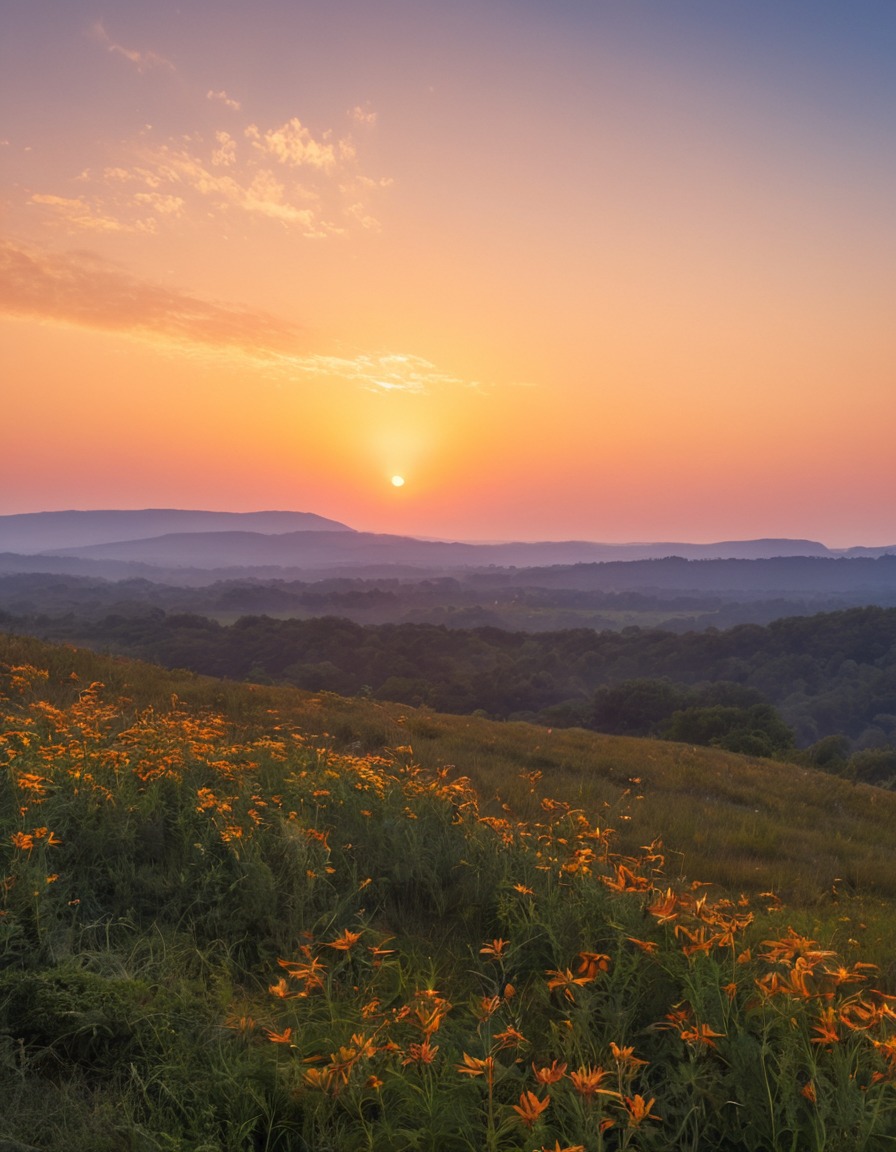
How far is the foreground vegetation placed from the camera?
209 cm

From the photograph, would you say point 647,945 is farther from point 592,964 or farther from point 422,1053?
point 422,1053

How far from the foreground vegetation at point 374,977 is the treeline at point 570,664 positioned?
38472mm

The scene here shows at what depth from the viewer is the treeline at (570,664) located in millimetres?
52812

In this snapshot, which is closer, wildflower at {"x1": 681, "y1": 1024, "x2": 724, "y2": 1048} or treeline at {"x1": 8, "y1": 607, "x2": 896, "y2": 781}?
wildflower at {"x1": 681, "y1": 1024, "x2": 724, "y2": 1048}

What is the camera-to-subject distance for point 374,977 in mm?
3055

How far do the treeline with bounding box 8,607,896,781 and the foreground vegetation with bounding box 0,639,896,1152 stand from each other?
38472mm

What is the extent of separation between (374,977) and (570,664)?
3480 inches

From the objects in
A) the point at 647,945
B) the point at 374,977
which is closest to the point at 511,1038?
the point at 647,945

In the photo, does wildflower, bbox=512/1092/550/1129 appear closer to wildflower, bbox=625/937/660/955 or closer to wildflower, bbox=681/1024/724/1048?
wildflower, bbox=681/1024/724/1048

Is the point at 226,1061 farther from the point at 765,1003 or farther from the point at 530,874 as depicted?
the point at 530,874

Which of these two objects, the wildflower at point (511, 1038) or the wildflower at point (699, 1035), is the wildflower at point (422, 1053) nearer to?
the wildflower at point (511, 1038)

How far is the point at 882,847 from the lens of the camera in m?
7.70

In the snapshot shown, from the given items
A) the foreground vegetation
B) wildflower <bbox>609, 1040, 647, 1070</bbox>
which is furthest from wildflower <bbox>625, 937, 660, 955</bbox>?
wildflower <bbox>609, 1040, 647, 1070</bbox>

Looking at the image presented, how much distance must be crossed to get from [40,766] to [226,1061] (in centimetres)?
296
